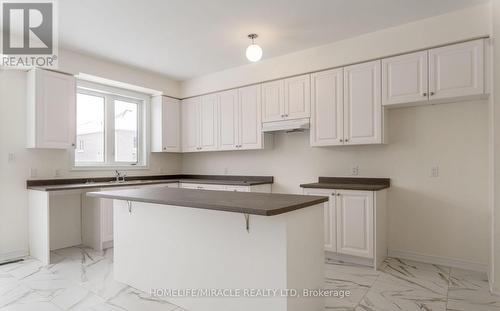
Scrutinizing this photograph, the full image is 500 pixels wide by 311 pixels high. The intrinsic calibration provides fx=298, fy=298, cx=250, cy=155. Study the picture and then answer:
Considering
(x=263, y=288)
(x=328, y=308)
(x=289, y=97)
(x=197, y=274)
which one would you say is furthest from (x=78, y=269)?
(x=289, y=97)

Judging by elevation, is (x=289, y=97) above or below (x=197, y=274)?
above

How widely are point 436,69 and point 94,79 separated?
4355 mm

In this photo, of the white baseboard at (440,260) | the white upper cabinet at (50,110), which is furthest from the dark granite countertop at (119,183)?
the white baseboard at (440,260)

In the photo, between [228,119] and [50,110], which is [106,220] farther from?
[228,119]

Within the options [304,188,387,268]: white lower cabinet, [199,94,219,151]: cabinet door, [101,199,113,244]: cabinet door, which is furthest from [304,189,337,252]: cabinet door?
[101,199,113,244]: cabinet door

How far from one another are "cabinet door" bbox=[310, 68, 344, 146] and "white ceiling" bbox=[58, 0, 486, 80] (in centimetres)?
46

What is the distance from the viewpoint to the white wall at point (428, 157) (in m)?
3.08

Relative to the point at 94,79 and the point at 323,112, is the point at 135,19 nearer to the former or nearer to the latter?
the point at 94,79

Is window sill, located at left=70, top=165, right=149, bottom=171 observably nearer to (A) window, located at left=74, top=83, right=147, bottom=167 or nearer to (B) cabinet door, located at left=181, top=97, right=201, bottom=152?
(A) window, located at left=74, top=83, right=147, bottom=167

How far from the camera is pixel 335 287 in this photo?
2.74 m

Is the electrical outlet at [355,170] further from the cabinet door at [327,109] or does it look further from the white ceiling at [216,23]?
the white ceiling at [216,23]

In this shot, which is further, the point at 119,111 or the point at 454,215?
the point at 119,111

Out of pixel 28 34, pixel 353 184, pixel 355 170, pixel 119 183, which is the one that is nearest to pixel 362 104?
pixel 355 170

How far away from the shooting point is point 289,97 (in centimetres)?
409
